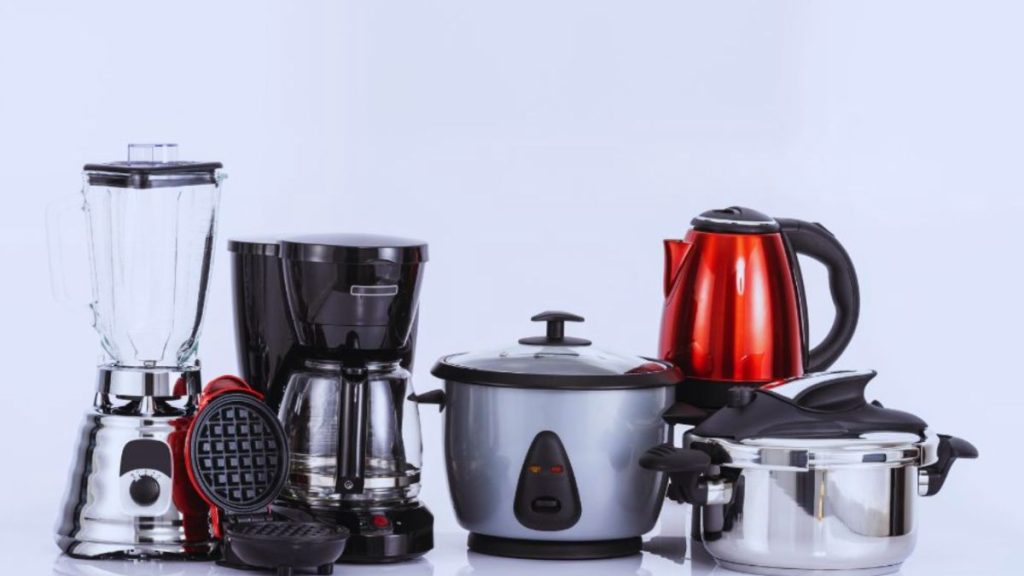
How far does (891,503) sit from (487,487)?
439 millimetres

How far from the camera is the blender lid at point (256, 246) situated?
6.84 feet

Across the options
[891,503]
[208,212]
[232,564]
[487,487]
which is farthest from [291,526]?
[891,503]

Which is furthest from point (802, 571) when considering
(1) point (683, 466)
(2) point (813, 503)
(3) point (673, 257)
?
(3) point (673, 257)

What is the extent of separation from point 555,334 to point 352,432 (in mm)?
268

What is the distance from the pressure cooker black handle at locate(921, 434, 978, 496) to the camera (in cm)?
197

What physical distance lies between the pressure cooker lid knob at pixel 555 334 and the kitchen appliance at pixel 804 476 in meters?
0.18

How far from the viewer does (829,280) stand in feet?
7.27

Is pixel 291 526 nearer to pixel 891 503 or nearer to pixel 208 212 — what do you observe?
pixel 208 212

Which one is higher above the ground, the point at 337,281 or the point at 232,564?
the point at 337,281

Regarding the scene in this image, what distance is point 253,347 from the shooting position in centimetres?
212

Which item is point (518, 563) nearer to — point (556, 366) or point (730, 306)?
point (556, 366)

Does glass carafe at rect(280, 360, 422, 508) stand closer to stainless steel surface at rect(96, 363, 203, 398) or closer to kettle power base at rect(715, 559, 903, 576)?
stainless steel surface at rect(96, 363, 203, 398)

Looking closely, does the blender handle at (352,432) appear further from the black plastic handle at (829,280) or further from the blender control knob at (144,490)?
the black plastic handle at (829,280)

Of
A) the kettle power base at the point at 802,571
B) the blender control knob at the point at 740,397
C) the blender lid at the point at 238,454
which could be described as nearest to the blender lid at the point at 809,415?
the blender control knob at the point at 740,397
